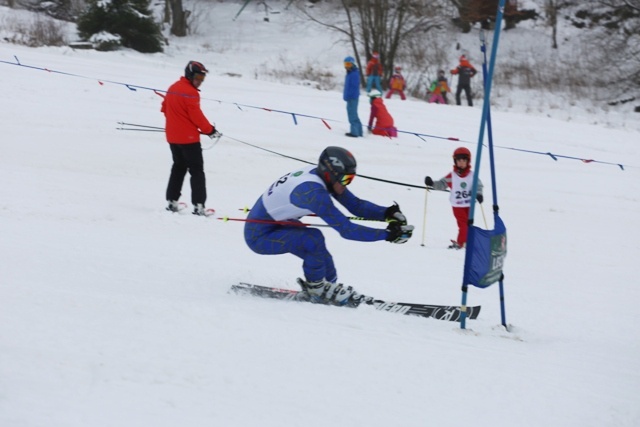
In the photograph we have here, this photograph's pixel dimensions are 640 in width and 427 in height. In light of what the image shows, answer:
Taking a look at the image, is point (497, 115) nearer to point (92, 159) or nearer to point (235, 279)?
point (92, 159)

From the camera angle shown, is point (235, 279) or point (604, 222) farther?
point (604, 222)

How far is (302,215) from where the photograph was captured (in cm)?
585

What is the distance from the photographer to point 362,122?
16547mm

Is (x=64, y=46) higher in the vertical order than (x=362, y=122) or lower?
higher

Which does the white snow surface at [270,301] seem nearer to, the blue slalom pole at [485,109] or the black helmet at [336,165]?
the blue slalom pole at [485,109]

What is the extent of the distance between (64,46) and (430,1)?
14407mm

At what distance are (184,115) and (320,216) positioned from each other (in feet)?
12.3

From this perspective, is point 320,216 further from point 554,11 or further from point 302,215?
point 554,11

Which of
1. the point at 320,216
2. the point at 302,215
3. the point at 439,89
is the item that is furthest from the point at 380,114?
the point at 320,216

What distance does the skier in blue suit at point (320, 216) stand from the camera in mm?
5488

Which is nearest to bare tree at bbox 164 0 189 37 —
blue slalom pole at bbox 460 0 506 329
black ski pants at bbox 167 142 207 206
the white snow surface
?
the white snow surface

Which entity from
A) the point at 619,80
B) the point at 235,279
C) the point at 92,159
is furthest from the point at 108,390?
the point at 619,80

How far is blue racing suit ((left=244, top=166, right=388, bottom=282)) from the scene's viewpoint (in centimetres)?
549

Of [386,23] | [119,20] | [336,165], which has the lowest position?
[336,165]
